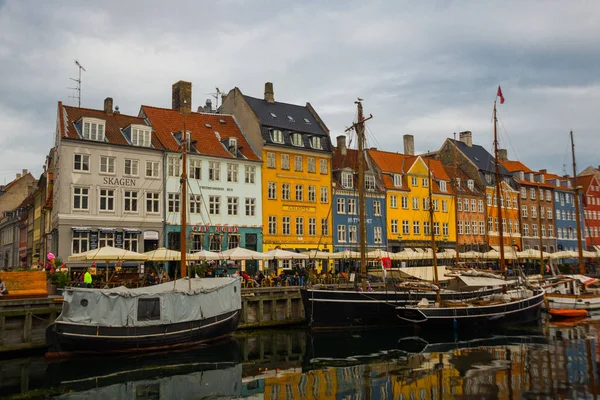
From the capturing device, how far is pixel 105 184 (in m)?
42.3

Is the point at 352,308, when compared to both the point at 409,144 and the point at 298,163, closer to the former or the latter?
the point at 298,163

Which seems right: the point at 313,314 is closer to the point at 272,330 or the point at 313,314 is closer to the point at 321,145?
the point at 272,330

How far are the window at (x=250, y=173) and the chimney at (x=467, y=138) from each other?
39672mm

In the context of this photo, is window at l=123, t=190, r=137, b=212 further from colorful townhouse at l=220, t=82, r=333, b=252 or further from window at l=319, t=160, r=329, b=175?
window at l=319, t=160, r=329, b=175

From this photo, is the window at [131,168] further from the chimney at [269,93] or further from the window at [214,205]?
the chimney at [269,93]

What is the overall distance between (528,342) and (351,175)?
3107 cm

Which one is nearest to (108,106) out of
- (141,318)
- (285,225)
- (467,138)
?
(285,225)

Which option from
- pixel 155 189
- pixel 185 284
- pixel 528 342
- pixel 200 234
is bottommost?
pixel 528 342

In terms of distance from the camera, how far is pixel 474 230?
70438 millimetres

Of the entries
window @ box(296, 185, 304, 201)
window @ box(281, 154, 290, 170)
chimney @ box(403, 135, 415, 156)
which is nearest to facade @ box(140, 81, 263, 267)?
window @ box(281, 154, 290, 170)

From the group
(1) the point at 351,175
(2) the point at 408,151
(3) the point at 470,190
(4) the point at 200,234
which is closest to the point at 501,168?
(3) the point at 470,190

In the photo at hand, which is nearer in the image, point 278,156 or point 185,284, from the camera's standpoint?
point 185,284

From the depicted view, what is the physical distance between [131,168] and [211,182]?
22.5ft

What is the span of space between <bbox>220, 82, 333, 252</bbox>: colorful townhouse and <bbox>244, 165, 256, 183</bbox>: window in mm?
1142
